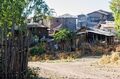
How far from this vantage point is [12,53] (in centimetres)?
1519

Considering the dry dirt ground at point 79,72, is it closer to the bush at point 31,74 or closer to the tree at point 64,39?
the bush at point 31,74

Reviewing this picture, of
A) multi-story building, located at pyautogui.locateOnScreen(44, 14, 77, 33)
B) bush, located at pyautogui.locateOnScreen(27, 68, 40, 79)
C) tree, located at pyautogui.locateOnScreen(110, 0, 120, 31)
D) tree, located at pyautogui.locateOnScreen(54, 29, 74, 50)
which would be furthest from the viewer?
multi-story building, located at pyautogui.locateOnScreen(44, 14, 77, 33)

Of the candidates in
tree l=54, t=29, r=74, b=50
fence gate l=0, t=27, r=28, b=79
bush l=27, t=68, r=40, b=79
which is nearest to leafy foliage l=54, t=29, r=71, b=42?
tree l=54, t=29, r=74, b=50

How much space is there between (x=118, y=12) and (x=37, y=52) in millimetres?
11790

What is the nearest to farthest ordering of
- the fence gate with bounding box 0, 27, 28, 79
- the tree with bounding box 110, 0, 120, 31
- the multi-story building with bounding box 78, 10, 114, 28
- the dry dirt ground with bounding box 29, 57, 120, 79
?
1. the fence gate with bounding box 0, 27, 28, 79
2. the dry dirt ground with bounding box 29, 57, 120, 79
3. the tree with bounding box 110, 0, 120, 31
4. the multi-story building with bounding box 78, 10, 114, 28

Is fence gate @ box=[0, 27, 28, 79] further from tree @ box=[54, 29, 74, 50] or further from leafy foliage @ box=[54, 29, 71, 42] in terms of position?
leafy foliage @ box=[54, 29, 71, 42]

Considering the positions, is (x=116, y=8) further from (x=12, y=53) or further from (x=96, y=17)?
(x=96, y=17)

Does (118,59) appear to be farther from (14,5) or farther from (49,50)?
(49,50)

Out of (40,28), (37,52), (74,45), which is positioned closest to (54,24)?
(40,28)

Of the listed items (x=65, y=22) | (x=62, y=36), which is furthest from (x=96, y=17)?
(x=62, y=36)

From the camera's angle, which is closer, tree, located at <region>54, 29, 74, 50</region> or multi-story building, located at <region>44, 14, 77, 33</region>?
tree, located at <region>54, 29, 74, 50</region>

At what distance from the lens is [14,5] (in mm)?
17031

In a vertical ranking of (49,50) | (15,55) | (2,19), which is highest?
(2,19)

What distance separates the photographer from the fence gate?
15086 mm
